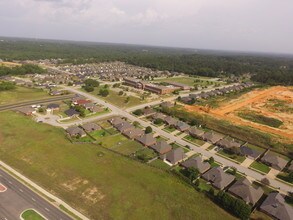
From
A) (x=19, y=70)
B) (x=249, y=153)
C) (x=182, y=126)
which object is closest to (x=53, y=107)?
(x=182, y=126)

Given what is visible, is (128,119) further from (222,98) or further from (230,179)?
(222,98)

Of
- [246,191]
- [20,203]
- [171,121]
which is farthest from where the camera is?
[171,121]

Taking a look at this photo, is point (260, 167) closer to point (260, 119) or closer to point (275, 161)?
point (275, 161)

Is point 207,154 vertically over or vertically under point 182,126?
under

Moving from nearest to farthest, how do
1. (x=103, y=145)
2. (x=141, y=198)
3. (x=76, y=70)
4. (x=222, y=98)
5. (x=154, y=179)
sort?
(x=141, y=198), (x=154, y=179), (x=103, y=145), (x=222, y=98), (x=76, y=70)

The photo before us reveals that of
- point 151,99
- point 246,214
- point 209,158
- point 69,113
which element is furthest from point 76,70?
point 246,214

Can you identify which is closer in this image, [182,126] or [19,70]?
[182,126]

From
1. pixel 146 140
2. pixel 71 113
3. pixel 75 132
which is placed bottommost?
pixel 71 113
